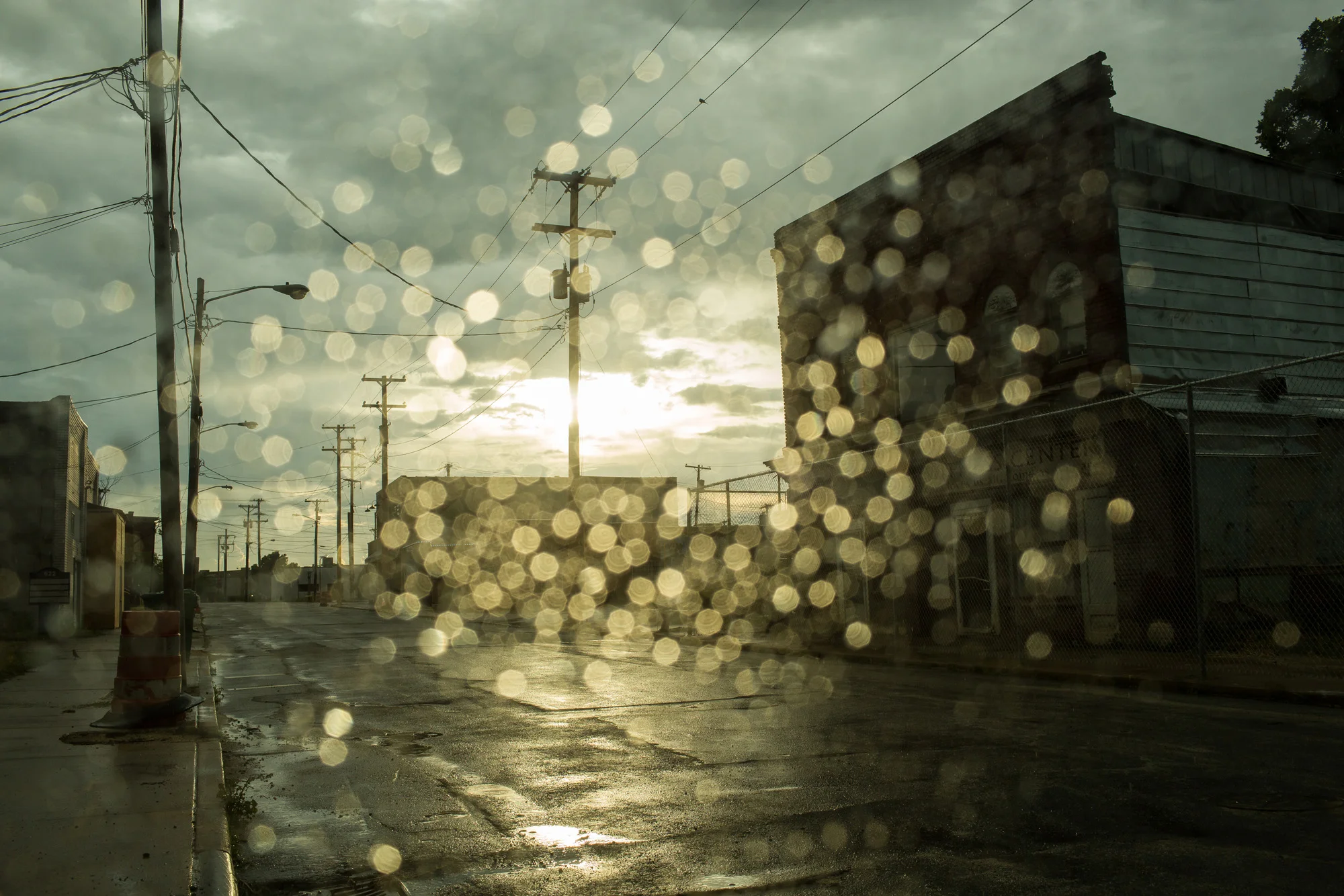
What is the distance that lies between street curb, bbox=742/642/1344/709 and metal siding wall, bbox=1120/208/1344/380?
5.54m

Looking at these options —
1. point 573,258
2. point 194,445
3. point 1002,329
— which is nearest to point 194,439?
point 194,445

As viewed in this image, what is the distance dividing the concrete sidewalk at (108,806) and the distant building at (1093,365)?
11.8 metres

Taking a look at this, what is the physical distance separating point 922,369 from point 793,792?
52.6ft

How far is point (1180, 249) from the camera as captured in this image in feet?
58.1

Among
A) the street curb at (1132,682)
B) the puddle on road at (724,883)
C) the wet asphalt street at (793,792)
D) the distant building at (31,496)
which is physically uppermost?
the distant building at (31,496)

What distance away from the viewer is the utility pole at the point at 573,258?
29.2m

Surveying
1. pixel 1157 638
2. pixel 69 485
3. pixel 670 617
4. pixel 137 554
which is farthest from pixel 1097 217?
pixel 137 554

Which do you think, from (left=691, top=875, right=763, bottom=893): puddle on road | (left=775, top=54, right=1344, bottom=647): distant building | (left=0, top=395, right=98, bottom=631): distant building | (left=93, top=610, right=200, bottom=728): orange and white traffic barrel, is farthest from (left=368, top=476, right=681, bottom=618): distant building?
(left=691, top=875, right=763, bottom=893): puddle on road

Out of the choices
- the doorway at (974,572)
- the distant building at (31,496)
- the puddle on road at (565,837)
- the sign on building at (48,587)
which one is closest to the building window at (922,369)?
the doorway at (974,572)

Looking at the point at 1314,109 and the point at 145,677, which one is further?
the point at 1314,109

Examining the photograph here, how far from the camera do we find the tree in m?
30.2

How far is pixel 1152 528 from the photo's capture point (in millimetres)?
16594

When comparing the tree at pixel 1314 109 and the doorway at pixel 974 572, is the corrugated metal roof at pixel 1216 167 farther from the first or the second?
the tree at pixel 1314 109

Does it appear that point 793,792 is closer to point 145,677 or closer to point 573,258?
point 145,677
